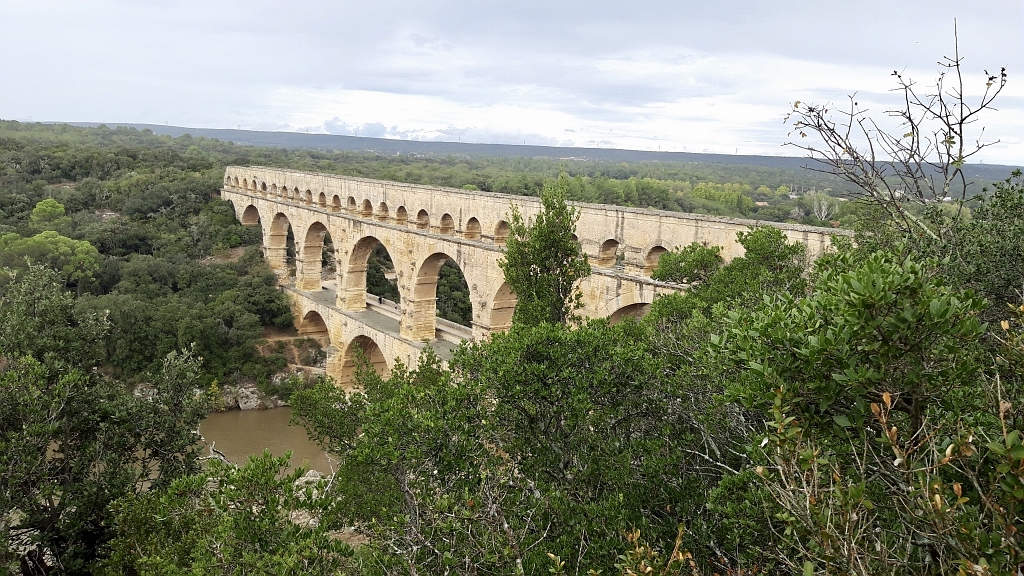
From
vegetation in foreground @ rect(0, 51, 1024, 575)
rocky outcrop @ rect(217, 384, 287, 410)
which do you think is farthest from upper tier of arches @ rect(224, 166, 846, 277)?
rocky outcrop @ rect(217, 384, 287, 410)

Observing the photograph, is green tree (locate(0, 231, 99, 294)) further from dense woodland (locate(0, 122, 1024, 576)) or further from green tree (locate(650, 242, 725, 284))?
green tree (locate(650, 242, 725, 284))

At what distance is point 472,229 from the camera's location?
87.7 feet

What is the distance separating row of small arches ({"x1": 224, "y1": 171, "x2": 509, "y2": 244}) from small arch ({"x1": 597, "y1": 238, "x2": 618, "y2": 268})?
5.04 metres

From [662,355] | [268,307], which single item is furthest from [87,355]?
[268,307]

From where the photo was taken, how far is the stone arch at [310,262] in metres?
28.0

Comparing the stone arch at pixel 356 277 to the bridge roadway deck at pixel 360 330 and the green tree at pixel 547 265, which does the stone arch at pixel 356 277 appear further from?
the green tree at pixel 547 265

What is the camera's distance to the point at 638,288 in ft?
47.1

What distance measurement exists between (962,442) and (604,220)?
18.0 metres

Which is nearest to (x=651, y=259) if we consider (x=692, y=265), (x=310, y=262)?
(x=692, y=265)

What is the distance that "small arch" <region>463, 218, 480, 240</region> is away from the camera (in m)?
26.5

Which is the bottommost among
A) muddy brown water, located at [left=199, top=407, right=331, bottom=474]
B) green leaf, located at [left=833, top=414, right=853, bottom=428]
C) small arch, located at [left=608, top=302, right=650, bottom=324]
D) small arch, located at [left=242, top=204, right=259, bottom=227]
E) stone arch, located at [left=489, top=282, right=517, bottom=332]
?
muddy brown water, located at [left=199, top=407, right=331, bottom=474]

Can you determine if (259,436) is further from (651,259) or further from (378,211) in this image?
(651,259)

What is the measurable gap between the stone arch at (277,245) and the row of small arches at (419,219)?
316 cm

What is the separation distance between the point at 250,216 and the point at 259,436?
59.2ft
